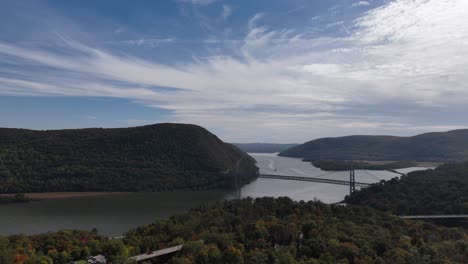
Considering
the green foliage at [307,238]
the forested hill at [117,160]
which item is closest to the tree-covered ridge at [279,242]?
the green foliage at [307,238]

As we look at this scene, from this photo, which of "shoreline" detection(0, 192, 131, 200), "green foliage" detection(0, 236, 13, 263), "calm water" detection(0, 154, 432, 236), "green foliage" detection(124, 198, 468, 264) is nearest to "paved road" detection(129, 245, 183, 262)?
"green foliage" detection(124, 198, 468, 264)

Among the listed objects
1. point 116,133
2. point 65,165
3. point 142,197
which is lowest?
point 142,197

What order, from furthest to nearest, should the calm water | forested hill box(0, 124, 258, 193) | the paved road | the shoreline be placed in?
1. forested hill box(0, 124, 258, 193)
2. the shoreline
3. the calm water
4. the paved road

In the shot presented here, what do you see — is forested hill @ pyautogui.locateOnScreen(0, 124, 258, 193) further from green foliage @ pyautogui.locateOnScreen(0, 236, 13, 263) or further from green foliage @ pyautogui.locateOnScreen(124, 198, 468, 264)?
green foliage @ pyautogui.locateOnScreen(0, 236, 13, 263)

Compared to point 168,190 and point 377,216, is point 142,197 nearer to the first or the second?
point 168,190

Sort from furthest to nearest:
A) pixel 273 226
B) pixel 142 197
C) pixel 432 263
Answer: pixel 142 197 → pixel 273 226 → pixel 432 263

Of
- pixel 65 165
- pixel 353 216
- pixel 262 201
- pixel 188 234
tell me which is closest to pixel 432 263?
pixel 353 216

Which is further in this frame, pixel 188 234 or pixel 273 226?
pixel 188 234
